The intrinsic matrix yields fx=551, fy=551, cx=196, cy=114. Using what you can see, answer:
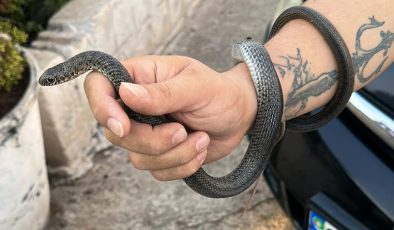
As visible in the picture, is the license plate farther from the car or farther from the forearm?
the forearm

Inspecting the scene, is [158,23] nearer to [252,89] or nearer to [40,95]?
[40,95]

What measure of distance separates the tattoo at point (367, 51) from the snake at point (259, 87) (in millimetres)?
103

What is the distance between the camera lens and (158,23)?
14.8 ft

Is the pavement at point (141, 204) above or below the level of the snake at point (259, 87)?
below

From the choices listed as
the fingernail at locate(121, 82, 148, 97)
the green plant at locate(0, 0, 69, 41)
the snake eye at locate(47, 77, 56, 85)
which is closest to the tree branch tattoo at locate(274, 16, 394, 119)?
the fingernail at locate(121, 82, 148, 97)

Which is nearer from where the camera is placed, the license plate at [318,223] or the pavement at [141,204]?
A: the license plate at [318,223]

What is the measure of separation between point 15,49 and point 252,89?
156 cm

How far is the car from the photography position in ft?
6.84

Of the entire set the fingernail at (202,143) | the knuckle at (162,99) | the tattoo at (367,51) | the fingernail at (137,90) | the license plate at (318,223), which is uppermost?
the tattoo at (367,51)

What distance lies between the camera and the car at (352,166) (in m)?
2.08

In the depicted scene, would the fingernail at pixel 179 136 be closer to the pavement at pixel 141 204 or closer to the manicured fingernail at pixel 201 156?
the manicured fingernail at pixel 201 156

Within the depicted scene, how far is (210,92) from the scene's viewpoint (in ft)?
5.47

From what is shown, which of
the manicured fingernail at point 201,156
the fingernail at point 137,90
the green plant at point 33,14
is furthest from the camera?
the green plant at point 33,14

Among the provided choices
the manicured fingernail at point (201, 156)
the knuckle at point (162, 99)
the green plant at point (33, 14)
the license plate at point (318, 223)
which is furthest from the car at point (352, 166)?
the green plant at point (33, 14)
